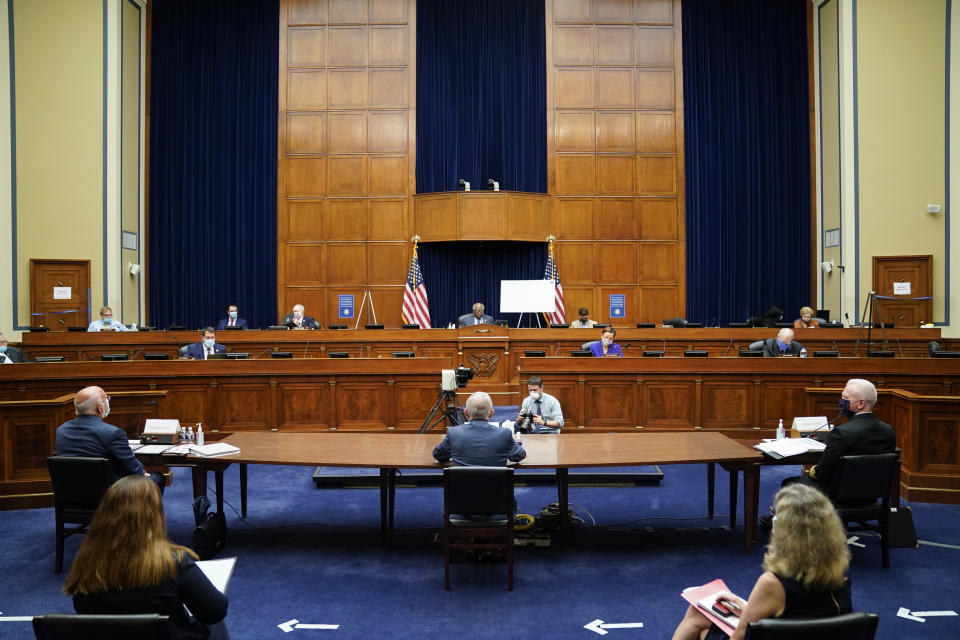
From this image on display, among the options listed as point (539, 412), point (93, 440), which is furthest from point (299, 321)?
point (93, 440)

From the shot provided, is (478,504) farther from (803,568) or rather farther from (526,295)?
(526,295)

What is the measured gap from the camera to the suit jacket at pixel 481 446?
4.30 m

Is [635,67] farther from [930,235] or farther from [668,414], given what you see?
[668,414]

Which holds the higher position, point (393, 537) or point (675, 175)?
point (675, 175)

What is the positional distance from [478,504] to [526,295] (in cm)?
881

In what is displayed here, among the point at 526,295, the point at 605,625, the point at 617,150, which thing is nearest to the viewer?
the point at 605,625

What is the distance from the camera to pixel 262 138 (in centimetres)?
1465

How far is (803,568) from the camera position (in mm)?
2312

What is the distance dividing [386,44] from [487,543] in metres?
12.0

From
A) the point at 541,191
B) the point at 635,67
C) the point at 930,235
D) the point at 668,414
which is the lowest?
the point at 668,414

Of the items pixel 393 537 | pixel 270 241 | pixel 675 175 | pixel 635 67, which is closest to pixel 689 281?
pixel 675 175

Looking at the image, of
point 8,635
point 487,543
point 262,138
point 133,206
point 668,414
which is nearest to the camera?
point 8,635

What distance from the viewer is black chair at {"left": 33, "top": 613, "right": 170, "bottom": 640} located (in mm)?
2109

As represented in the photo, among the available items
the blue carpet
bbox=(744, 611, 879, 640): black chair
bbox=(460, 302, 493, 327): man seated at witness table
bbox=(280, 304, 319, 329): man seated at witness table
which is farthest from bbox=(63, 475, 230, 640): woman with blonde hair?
bbox=(280, 304, 319, 329): man seated at witness table
